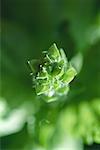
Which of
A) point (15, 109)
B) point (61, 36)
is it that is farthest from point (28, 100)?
point (61, 36)

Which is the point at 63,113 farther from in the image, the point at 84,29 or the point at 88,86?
the point at 84,29

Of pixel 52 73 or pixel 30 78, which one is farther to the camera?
pixel 30 78

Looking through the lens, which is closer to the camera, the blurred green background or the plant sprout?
the plant sprout

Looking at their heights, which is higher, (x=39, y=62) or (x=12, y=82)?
(x=39, y=62)

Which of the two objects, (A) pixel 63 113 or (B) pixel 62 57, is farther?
(A) pixel 63 113

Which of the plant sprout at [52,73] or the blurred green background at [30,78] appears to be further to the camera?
the blurred green background at [30,78]

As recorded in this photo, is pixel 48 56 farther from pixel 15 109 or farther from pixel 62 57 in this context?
pixel 15 109
